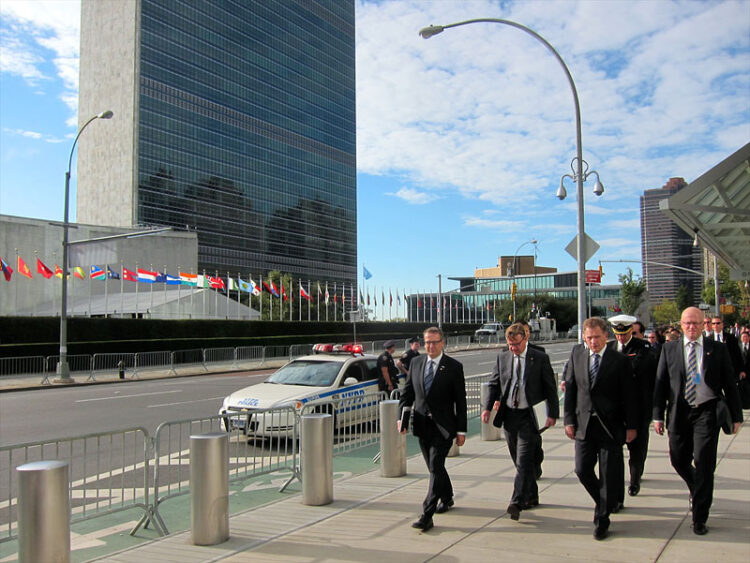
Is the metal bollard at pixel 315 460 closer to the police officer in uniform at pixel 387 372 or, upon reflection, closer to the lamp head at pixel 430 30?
the police officer in uniform at pixel 387 372

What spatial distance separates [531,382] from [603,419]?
2.83 feet

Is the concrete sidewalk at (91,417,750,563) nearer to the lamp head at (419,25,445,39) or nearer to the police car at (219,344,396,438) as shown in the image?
the police car at (219,344,396,438)

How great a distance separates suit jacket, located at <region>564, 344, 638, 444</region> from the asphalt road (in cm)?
796

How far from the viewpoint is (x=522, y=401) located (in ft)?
20.2

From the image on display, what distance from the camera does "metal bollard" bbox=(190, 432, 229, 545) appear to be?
5.48m

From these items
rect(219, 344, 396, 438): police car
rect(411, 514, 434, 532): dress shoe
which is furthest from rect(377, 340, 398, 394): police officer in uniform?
rect(411, 514, 434, 532): dress shoe

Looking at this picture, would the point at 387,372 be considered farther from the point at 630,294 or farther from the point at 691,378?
the point at 630,294

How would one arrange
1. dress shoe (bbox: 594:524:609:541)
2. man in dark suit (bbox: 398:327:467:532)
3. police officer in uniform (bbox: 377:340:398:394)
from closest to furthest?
1. dress shoe (bbox: 594:524:609:541)
2. man in dark suit (bbox: 398:327:467:532)
3. police officer in uniform (bbox: 377:340:398:394)

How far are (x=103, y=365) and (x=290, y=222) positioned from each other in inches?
4419

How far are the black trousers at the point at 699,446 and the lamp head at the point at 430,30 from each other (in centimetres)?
971

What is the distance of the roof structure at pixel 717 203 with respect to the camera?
1280cm

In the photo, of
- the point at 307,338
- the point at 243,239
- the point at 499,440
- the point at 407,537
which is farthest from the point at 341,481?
the point at 243,239

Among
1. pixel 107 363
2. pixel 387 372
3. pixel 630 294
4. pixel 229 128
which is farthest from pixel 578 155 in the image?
pixel 229 128

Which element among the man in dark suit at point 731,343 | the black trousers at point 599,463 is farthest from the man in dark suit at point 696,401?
the man in dark suit at point 731,343
